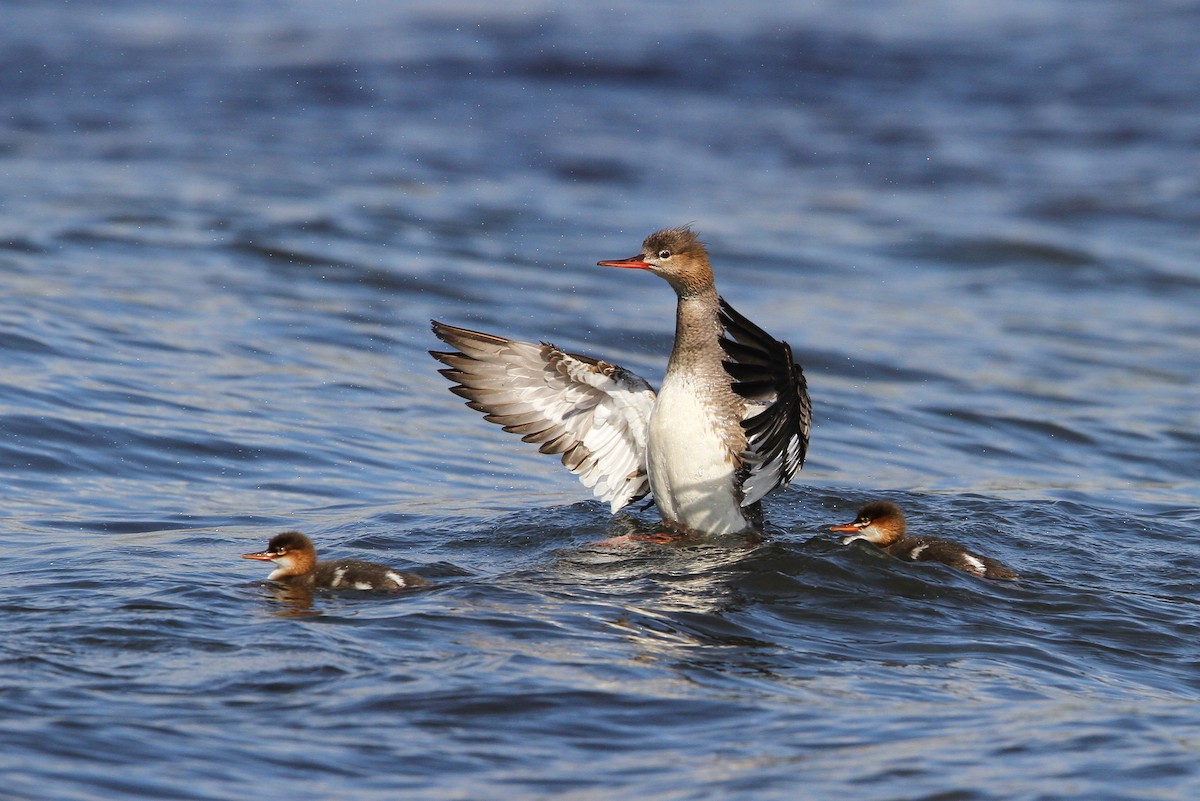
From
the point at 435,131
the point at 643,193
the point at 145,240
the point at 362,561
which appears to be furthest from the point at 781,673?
A: the point at 435,131

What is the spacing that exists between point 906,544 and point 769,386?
1433mm

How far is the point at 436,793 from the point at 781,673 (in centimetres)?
171

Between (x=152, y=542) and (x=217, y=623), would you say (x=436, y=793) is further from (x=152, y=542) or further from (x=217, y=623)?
(x=152, y=542)

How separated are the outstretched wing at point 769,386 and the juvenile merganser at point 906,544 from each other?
1.69 ft

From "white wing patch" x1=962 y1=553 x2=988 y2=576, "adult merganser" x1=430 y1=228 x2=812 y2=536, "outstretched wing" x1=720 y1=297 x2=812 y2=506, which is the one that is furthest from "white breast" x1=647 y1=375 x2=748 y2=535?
"white wing patch" x1=962 y1=553 x2=988 y2=576

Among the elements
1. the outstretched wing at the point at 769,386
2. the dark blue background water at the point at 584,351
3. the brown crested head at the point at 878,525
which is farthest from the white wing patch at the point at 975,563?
the outstretched wing at the point at 769,386

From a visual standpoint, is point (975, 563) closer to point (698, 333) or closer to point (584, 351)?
point (698, 333)

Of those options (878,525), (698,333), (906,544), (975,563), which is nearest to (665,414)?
(698,333)

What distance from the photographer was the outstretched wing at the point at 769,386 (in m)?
6.89

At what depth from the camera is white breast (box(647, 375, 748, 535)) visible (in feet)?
26.0

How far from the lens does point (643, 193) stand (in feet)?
64.5

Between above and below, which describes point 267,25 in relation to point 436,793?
above

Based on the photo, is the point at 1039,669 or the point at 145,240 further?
the point at 145,240

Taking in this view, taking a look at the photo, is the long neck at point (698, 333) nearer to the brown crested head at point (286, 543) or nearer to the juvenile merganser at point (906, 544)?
the juvenile merganser at point (906, 544)
